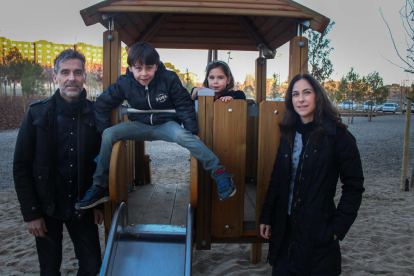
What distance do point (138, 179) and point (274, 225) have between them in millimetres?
2955

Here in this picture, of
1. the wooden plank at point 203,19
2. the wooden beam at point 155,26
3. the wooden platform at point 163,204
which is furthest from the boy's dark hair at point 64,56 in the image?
the wooden plank at point 203,19

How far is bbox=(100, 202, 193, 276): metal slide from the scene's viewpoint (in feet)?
7.04

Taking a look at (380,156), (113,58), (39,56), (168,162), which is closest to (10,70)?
(39,56)

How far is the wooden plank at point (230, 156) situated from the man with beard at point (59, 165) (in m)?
1.02

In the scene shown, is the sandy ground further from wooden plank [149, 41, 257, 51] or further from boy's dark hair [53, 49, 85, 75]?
boy's dark hair [53, 49, 85, 75]

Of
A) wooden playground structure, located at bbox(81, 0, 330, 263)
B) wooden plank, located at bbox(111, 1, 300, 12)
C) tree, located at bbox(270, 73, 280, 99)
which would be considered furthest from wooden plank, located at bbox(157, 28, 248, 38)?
tree, located at bbox(270, 73, 280, 99)

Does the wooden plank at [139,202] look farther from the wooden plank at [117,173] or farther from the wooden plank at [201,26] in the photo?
the wooden plank at [201,26]

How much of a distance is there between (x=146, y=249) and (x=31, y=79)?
19.4 m

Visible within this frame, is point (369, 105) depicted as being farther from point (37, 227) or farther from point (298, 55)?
point (37, 227)

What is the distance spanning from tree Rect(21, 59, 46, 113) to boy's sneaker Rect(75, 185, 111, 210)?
19.0 meters

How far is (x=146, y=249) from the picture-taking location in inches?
90.1

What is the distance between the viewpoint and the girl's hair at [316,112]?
2025 millimetres

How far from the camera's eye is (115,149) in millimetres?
2197

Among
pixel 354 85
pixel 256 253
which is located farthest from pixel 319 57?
pixel 256 253
